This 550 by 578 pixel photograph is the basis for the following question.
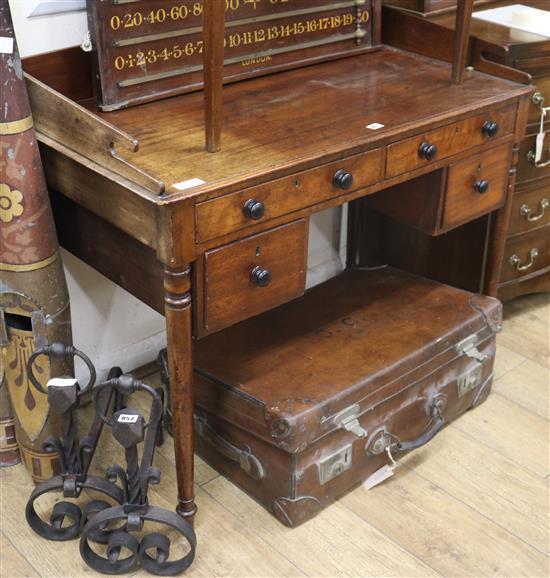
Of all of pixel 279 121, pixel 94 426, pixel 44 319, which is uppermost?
pixel 279 121

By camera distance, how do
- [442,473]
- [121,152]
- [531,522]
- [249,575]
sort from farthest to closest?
[442,473]
[531,522]
[249,575]
[121,152]

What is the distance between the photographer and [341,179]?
2047mm

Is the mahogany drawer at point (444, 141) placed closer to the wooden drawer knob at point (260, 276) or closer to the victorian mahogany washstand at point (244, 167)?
the victorian mahogany washstand at point (244, 167)

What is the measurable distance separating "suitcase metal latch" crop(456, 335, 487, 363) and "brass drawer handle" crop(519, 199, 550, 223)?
57cm

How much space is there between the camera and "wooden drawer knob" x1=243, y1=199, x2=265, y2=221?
6.19 ft

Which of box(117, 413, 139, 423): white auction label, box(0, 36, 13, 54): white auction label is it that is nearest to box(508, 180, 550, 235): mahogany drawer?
box(117, 413, 139, 423): white auction label

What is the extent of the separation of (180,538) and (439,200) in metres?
1.07

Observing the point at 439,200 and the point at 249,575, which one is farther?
the point at 439,200

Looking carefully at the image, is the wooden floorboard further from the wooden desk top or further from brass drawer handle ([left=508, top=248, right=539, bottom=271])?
the wooden desk top

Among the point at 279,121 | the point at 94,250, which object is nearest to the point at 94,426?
the point at 94,250

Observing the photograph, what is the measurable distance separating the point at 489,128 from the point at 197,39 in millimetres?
777

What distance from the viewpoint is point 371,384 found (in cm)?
228

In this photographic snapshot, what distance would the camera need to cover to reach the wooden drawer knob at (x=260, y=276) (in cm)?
197

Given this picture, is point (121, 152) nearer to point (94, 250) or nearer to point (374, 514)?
point (94, 250)
